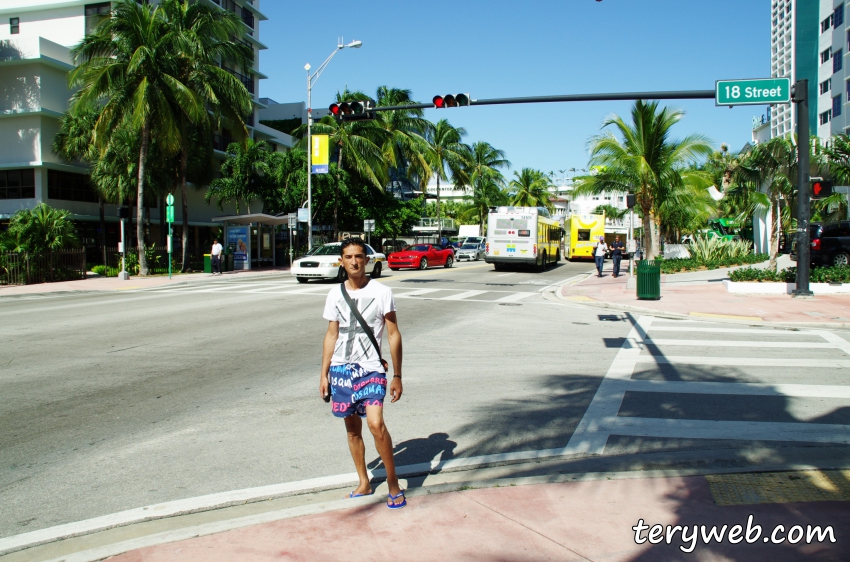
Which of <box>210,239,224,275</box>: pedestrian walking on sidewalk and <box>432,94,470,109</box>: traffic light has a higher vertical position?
<box>432,94,470,109</box>: traffic light

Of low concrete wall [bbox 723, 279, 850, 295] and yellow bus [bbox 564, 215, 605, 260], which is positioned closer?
low concrete wall [bbox 723, 279, 850, 295]

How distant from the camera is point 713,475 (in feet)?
15.5

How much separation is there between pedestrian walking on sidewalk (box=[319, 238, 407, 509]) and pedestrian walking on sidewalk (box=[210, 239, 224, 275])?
92.5 feet

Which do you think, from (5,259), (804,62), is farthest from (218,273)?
(804,62)

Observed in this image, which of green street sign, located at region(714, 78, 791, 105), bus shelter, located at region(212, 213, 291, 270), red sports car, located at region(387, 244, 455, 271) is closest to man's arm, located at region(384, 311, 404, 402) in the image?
green street sign, located at region(714, 78, 791, 105)

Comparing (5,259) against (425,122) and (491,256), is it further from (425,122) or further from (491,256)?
(425,122)

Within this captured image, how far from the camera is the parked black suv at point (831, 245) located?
21.8 meters

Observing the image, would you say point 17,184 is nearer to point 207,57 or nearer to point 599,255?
point 207,57

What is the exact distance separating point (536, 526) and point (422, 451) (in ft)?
5.35

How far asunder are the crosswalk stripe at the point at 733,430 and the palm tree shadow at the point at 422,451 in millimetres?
1525

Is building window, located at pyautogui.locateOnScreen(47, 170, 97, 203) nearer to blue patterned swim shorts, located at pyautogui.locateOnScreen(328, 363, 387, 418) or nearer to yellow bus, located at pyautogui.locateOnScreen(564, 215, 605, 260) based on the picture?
yellow bus, located at pyautogui.locateOnScreen(564, 215, 605, 260)

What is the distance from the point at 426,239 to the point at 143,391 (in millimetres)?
61642

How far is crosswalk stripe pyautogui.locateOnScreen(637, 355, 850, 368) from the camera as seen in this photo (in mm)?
9086

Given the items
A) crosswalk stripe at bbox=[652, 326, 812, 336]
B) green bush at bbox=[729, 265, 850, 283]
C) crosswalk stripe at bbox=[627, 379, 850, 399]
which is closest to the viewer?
crosswalk stripe at bbox=[627, 379, 850, 399]
